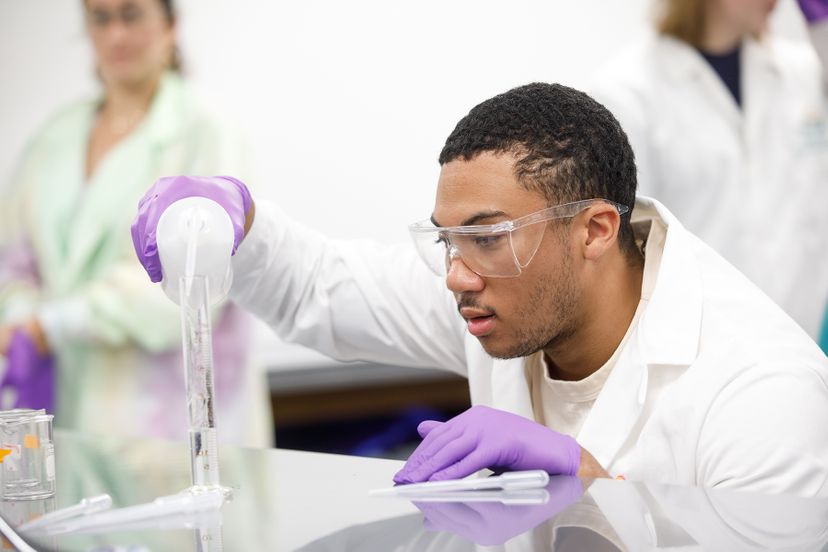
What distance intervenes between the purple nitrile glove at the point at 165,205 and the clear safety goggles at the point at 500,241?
0.96 feet

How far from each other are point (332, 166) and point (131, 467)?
221 cm

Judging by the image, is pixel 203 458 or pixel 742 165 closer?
pixel 203 458

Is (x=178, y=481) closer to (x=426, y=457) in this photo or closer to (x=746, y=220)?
(x=426, y=457)

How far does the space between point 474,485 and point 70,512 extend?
40 cm

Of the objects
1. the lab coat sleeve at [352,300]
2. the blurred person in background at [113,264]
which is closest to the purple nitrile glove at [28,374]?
the blurred person in background at [113,264]

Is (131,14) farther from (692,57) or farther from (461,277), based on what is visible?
(461,277)

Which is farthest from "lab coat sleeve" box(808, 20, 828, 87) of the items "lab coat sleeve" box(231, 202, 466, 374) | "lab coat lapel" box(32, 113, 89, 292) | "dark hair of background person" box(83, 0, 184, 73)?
"lab coat lapel" box(32, 113, 89, 292)

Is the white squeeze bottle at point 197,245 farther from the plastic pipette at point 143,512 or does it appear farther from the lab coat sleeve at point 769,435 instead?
the lab coat sleeve at point 769,435

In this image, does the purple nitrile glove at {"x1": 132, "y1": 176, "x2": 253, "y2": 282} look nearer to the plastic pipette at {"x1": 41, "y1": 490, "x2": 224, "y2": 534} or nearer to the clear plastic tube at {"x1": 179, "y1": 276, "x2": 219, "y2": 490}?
the clear plastic tube at {"x1": 179, "y1": 276, "x2": 219, "y2": 490}

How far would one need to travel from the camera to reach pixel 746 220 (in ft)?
9.58

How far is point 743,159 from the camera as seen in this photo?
294cm

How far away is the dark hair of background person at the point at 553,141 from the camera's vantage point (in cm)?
148

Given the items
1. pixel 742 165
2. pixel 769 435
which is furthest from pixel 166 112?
pixel 769 435

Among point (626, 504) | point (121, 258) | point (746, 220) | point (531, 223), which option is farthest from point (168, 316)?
point (626, 504)
